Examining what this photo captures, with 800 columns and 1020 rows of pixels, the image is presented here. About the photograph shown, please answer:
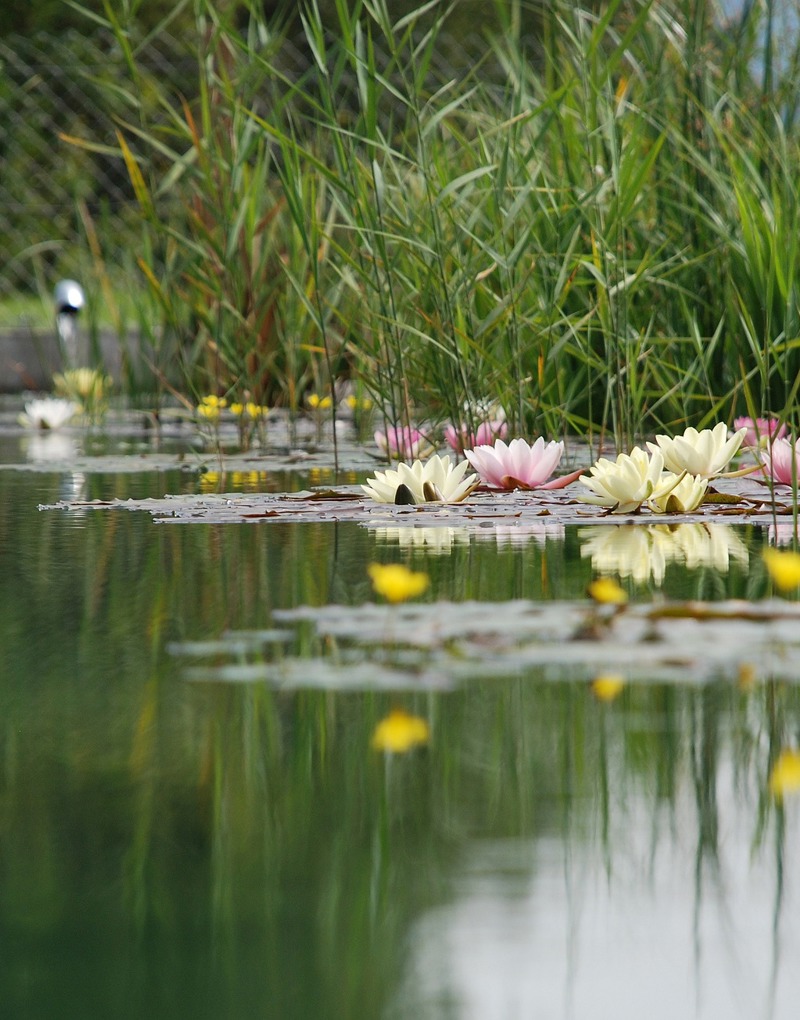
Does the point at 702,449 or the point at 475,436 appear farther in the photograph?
the point at 475,436

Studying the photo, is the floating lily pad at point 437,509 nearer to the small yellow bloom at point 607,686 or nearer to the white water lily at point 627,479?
the white water lily at point 627,479

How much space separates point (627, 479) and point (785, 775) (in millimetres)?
1006

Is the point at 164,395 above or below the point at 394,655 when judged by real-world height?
above

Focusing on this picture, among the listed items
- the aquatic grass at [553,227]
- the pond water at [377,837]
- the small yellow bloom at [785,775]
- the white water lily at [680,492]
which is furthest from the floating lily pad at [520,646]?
the aquatic grass at [553,227]

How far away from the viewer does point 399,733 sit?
0.91m

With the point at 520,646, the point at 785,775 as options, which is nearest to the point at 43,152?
the point at 520,646

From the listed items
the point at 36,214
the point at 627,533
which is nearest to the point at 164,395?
the point at 36,214

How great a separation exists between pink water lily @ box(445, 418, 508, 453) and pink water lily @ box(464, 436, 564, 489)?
248 mm

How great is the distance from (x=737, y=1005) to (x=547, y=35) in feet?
8.47

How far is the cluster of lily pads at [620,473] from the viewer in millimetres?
1812

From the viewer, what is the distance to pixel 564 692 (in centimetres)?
99

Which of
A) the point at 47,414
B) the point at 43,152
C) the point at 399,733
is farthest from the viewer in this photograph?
the point at 43,152

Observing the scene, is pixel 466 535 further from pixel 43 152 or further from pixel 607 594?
pixel 43 152

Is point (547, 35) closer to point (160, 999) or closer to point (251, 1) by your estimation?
point (251, 1)
